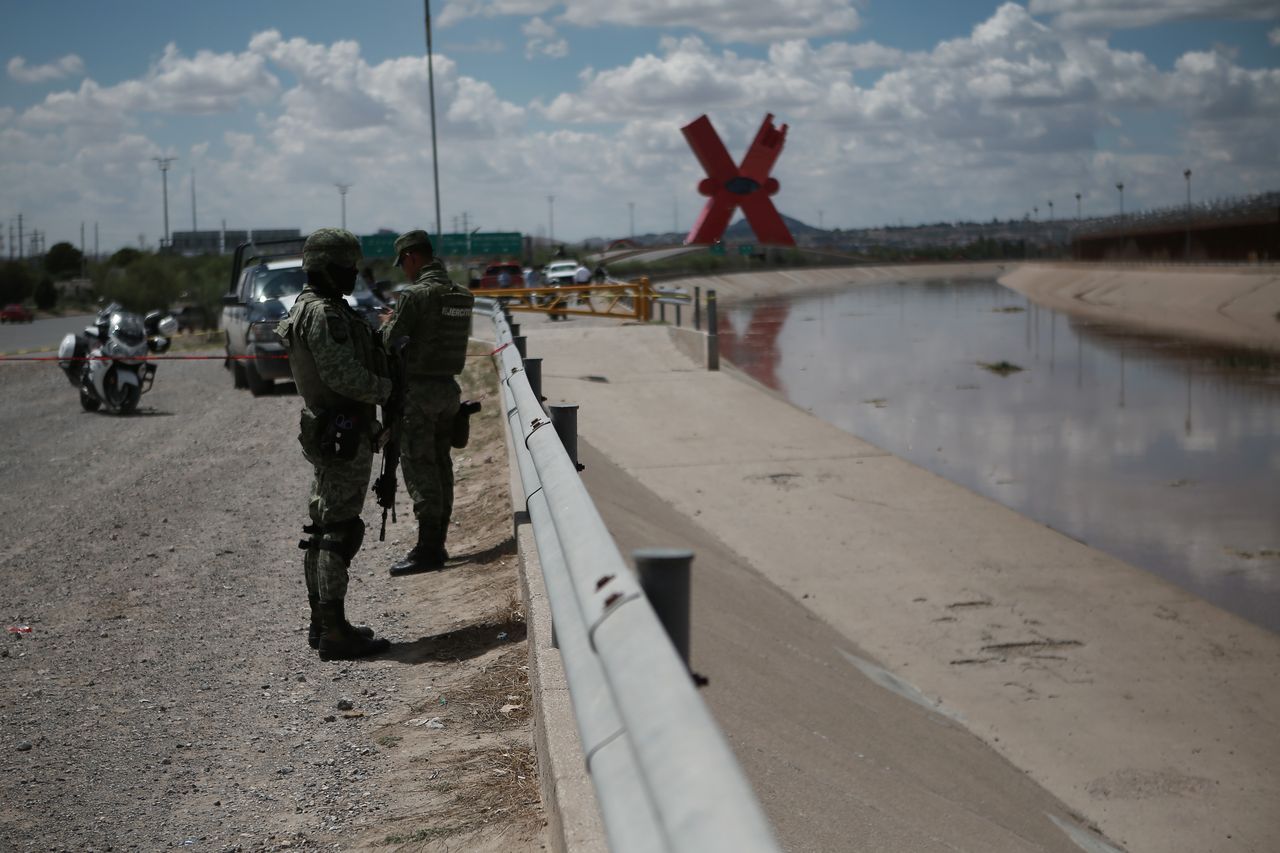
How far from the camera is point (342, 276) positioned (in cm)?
608

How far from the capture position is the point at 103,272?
228 ft

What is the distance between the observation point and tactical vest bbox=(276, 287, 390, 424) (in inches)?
236

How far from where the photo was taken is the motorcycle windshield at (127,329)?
17438mm

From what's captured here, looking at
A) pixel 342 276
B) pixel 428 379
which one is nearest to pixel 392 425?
pixel 342 276

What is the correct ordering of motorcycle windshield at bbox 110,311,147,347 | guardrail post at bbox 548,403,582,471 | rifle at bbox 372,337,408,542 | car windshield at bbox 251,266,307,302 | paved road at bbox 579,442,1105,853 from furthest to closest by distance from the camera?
car windshield at bbox 251,266,307,302 → motorcycle windshield at bbox 110,311,147,347 → rifle at bbox 372,337,408,542 → paved road at bbox 579,442,1105,853 → guardrail post at bbox 548,403,582,471

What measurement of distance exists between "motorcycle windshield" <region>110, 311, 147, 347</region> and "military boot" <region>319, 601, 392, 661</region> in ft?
41.3

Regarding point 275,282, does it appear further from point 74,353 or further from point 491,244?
point 491,244

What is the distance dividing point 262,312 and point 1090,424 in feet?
54.1

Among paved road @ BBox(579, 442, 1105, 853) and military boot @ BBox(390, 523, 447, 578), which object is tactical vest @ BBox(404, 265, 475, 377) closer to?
military boot @ BBox(390, 523, 447, 578)

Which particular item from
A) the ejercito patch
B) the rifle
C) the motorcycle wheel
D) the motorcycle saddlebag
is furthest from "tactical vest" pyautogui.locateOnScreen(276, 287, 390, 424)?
A: the motorcycle saddlebag

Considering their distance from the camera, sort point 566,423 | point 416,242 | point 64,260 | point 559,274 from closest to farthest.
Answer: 1. point 566,423
2. point 416,242
3. point 559,274
4. point 64,260

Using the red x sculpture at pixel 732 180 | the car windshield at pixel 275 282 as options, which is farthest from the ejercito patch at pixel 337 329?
the red x sculpture at pixel 732 180

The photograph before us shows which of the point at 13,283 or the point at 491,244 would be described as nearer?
the point at 13,283

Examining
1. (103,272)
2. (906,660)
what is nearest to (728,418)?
(906,660)
